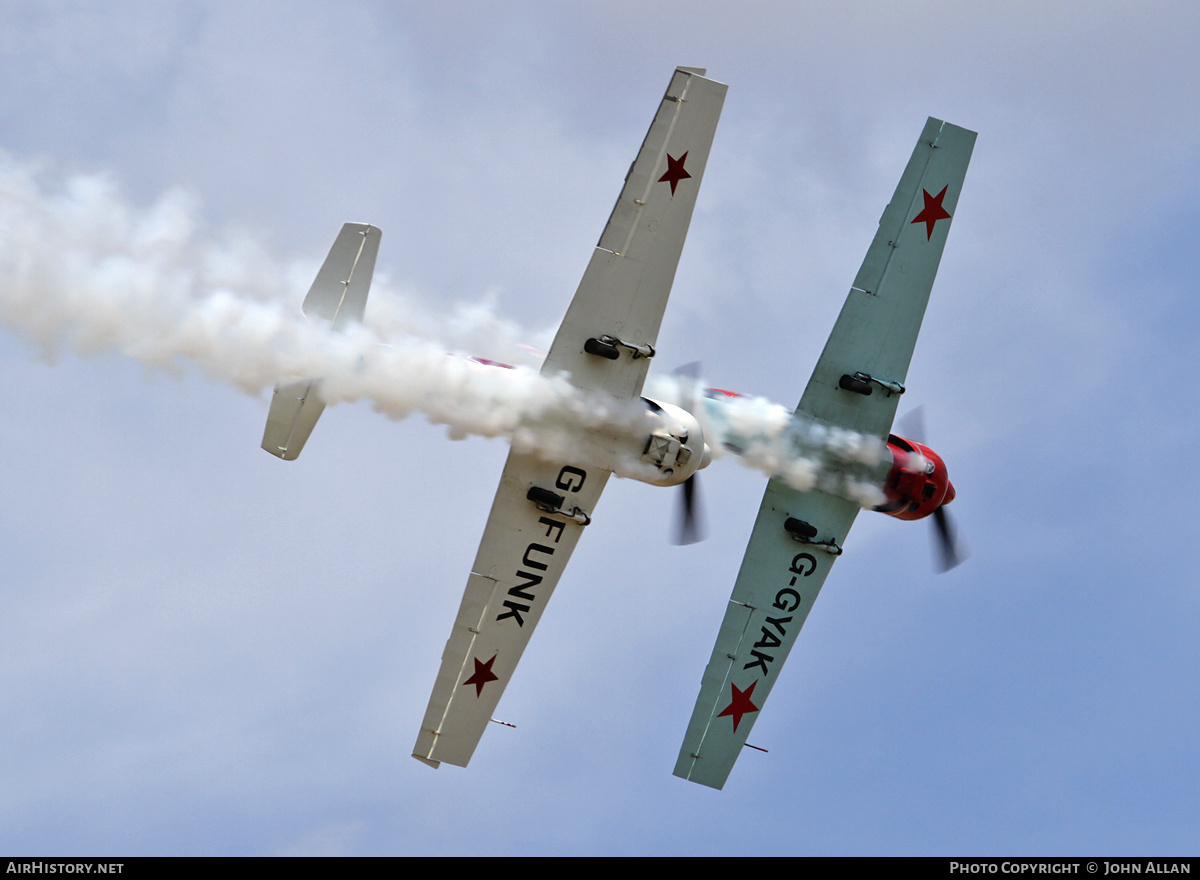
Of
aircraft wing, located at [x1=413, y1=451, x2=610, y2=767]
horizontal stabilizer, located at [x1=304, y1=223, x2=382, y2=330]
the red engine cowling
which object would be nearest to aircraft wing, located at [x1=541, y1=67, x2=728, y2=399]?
aircraft wing, located at [x1=413, y1=451, x2=610, y2=767]

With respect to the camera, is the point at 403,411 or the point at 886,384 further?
the point at 886,384

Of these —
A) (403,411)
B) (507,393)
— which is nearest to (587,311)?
(507,393)

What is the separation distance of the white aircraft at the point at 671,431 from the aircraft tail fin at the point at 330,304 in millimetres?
17

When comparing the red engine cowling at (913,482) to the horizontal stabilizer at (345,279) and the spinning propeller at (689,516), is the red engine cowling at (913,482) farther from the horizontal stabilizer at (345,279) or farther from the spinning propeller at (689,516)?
the horizontal stabilizer at (345,279)

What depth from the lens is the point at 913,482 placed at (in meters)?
21.7

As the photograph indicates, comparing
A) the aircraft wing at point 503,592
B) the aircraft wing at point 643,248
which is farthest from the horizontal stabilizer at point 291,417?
the aircraft wing at point 643,248

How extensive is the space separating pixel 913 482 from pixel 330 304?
8531mm

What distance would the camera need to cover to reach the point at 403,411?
1827 cm

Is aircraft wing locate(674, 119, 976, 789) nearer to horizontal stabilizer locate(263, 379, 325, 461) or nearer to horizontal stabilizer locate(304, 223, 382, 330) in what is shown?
horizontal stabilizer locate(304, 223, 382, 330)

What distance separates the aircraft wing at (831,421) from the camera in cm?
2097

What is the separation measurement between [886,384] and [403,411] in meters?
6.74

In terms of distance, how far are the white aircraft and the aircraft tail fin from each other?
0.06 feet
